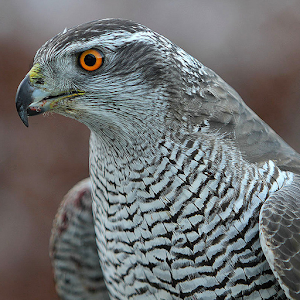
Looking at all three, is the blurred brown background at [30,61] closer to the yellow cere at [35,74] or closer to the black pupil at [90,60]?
the yellow cere at [35,74]

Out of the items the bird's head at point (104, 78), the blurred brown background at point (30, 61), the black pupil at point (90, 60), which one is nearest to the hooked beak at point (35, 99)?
the bird's head at point (104, 78)

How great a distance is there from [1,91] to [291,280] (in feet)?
10.9

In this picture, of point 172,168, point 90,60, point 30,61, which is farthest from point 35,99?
point 30,61

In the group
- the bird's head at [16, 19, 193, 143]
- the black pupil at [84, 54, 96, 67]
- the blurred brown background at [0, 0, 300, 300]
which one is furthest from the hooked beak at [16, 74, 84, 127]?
the blurred brown background at [0, 0, 300, 300]

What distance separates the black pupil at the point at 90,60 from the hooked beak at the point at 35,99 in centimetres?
11

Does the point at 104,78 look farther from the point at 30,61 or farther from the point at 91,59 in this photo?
the point at 30,61

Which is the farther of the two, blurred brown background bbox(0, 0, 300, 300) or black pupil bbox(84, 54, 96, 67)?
blurred brown background bbox(0, 0, 300, 300)

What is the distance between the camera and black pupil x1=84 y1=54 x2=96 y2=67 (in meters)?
1.42

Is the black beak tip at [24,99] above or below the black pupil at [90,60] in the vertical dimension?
below

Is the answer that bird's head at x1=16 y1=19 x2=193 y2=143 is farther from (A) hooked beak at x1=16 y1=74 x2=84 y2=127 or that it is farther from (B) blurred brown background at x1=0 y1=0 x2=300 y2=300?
(B) blurred brown background at x1=0 y1=0 x2=300 y2=300

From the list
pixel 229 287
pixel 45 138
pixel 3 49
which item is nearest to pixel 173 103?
pixel 229 287

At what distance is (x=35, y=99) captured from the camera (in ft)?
4.70

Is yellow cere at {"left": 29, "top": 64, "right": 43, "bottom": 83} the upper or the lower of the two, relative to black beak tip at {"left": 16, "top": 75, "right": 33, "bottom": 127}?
upper

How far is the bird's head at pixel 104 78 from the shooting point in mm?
1424
